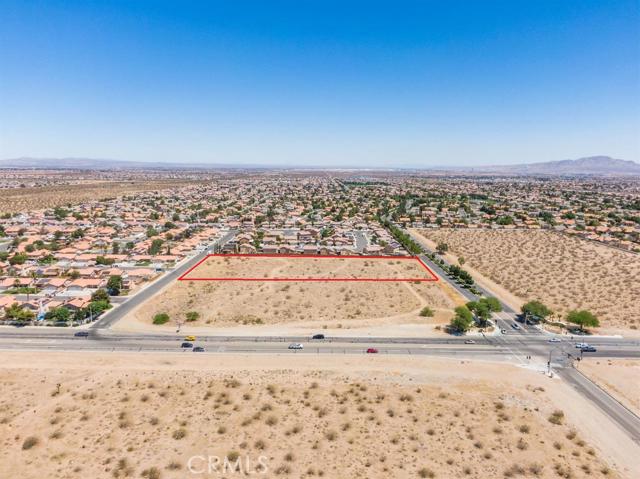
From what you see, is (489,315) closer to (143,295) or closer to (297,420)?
(297,420)

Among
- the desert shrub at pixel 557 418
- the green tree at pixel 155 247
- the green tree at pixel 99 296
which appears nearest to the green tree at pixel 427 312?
the desert shrub at pixel 557 418

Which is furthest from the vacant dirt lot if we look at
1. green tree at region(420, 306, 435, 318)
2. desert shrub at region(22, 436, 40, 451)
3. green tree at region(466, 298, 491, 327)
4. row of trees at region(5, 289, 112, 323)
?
desert shrub at region(22, 436, 40, 451)

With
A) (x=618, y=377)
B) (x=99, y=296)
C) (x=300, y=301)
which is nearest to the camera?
(x=618, y=377)

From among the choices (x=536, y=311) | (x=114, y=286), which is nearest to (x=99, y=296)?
(x=114, y=286)

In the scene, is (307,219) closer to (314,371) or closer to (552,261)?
(552,261)

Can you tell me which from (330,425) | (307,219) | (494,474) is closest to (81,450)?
(330,425)

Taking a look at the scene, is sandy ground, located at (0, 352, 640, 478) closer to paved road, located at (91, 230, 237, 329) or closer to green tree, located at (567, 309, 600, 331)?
paved road, located at (91, 230, 237, 329)

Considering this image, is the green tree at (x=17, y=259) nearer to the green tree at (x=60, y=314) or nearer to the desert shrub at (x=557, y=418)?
the green tree at (x=60, y=314)
